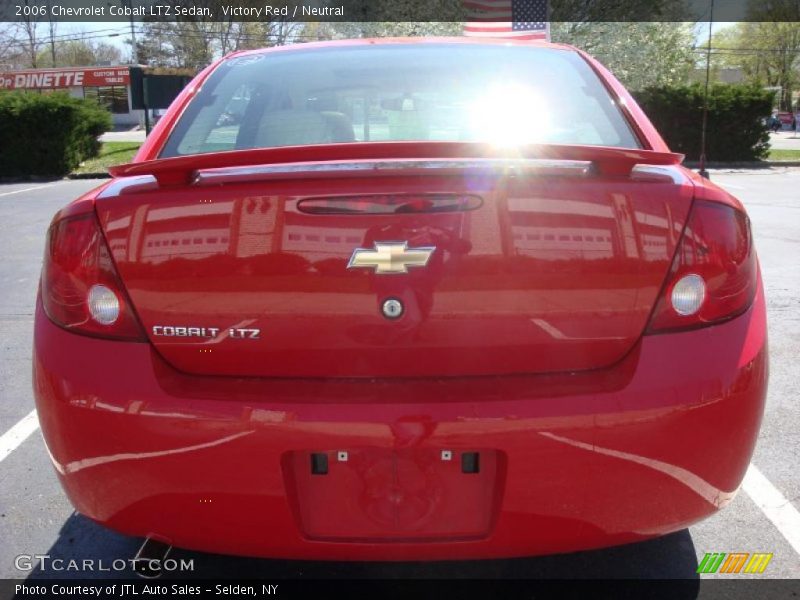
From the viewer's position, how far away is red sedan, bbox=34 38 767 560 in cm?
166

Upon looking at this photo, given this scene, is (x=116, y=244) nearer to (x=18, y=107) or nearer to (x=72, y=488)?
(x=72, y=488)

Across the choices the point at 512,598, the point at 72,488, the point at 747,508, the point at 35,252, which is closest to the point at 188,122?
the point at 72,488

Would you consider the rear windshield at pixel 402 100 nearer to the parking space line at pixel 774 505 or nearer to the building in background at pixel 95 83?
the parking space line at pixel 774 505

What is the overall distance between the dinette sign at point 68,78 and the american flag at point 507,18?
43.6m

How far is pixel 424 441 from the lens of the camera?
163cm

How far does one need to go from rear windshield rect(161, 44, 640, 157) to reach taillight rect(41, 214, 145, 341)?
0.58m

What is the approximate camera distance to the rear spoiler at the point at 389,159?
1721mm

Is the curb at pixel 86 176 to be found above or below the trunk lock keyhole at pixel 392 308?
below

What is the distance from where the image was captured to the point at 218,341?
1733 millimetres

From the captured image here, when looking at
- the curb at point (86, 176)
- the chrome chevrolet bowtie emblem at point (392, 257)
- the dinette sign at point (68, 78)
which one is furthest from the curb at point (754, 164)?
the dinette sign at point (68, 78)

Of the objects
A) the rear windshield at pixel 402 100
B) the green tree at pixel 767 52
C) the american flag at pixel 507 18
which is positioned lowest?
the rear windshield at pixel 402 100

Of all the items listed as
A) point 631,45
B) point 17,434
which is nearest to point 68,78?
point 631,45

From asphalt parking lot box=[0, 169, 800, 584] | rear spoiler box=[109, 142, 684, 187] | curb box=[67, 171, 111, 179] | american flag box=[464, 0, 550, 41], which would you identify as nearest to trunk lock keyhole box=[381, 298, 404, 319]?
rear spoiler box=[109, 142, 684, 187]

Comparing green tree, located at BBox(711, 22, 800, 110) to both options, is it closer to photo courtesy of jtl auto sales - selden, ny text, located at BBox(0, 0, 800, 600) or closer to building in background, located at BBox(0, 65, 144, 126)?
building in background, located at BBox(0, 65, 144, 126)
